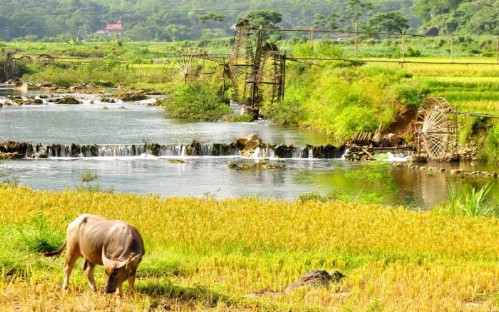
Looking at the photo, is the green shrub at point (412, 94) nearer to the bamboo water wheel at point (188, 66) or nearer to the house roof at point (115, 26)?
the bamboo water wheel at point (188, 66)

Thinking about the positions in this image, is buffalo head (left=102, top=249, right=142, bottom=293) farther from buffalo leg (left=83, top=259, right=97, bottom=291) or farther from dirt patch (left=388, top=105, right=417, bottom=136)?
dirt patch (left=388, top=105, right=417, bottom=136)

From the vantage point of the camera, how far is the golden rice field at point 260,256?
34.1 ft

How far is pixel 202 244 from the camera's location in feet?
47.0

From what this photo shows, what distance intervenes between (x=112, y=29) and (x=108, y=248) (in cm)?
17575

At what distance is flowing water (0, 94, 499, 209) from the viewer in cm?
2631

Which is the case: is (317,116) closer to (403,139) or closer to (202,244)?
(403,139)

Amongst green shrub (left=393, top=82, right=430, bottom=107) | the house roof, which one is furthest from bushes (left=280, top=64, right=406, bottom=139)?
the house roof

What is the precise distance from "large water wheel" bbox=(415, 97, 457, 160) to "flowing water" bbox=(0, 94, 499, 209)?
3.46 ft

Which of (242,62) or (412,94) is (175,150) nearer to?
(412,94)

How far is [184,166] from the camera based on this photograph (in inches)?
1232

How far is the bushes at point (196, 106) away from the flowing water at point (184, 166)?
199cm

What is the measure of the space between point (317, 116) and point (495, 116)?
13109 millimetres

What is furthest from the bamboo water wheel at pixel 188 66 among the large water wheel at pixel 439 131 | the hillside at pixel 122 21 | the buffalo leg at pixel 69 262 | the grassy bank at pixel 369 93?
the hillside at pixel 122 21

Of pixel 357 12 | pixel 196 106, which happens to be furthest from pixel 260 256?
pixel 357 12
